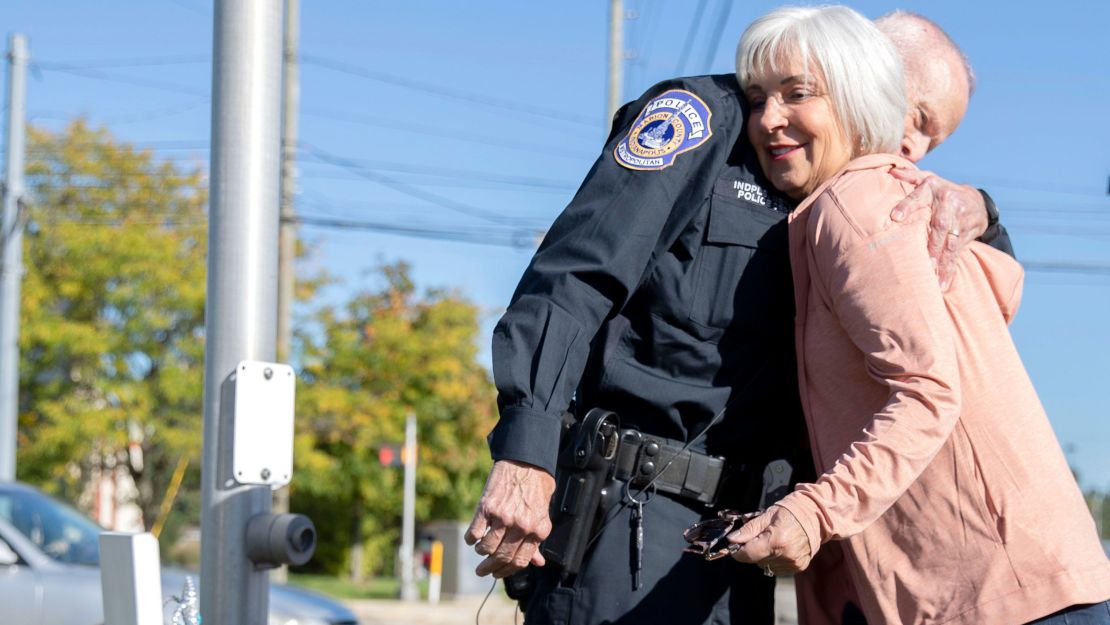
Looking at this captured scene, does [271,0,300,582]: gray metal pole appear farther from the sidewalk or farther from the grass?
the grass

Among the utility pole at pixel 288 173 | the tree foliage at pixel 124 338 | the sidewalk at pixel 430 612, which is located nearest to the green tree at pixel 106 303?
the tree foliage at pixel 124 338

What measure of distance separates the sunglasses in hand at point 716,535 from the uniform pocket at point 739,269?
43 centimetres

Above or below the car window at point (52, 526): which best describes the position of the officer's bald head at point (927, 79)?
above

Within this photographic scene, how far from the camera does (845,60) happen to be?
2238 millimetres

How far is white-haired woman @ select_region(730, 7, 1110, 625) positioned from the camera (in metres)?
1.90

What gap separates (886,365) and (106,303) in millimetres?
20257

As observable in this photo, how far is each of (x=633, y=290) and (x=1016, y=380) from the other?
64 cm

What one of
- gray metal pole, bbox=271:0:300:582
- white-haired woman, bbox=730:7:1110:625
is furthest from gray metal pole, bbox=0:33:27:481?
white-haired woman, bbox=730:7:1110:625

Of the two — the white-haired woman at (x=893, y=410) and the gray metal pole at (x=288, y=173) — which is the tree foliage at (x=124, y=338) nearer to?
the gray metal pole at (x=288, y=173)

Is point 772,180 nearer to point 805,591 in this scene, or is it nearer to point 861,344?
point 861,344

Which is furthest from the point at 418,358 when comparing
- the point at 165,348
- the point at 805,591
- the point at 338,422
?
the point at 805,591

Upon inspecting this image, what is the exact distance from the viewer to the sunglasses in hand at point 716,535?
6.08ft

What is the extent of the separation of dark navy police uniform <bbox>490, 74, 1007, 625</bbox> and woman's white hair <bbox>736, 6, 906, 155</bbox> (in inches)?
4.5

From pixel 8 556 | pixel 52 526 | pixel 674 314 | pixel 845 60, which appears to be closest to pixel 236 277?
pixel 674 314
